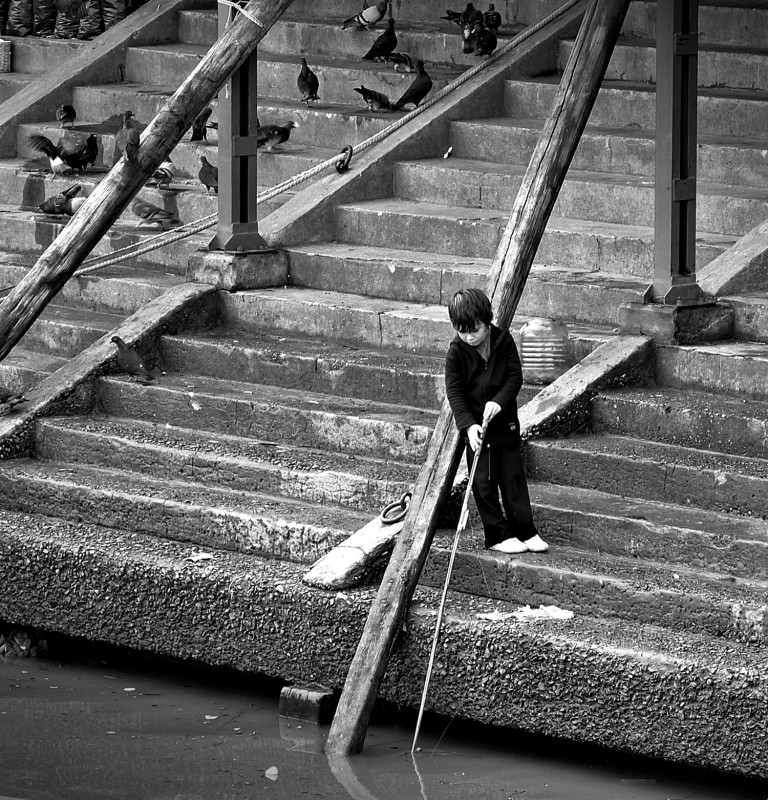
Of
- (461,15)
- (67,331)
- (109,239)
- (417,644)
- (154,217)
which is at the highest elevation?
(461,15)

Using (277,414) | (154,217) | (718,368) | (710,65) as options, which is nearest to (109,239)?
(154,217)

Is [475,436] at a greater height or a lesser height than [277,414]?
greater

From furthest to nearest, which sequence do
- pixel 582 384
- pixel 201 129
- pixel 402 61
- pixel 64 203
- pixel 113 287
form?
pixel 402 61 → pixel 201 129 → pixel 64 203 → pixel 113 287 → pixel 582 384

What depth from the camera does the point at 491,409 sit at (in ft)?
21.8

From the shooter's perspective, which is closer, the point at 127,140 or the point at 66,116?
the point at 127,140

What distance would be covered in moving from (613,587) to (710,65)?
563 cm

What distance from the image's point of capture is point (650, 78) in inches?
452

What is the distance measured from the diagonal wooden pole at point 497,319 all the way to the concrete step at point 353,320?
3.14 ft

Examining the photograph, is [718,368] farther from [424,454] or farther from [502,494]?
[502,494]

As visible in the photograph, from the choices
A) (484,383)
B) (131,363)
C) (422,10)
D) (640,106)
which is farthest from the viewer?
(422,10)

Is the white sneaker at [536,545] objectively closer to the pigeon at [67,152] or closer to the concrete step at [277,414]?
the concrete step at [277,414]

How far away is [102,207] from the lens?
805cm

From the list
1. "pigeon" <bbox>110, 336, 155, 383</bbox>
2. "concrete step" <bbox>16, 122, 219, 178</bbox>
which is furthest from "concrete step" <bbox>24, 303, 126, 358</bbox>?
"concrete step" <bbox>16, 122, 219, 178</bbox>

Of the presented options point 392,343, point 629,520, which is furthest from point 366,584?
point 392,343
